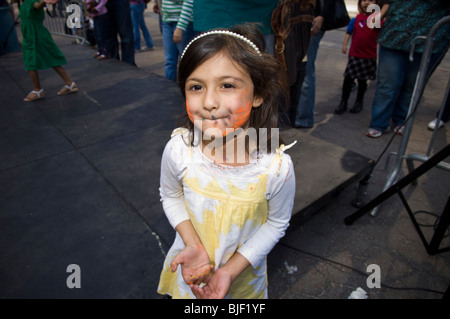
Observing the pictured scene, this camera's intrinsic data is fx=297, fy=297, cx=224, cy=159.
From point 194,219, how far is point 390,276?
147 cm

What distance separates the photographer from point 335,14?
3.11 metres

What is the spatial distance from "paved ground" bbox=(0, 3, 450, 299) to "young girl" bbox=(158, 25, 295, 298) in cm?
71

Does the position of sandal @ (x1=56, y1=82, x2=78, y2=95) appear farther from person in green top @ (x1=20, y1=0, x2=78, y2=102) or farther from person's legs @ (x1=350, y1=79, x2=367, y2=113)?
person's legs @ (x1=350, y1=79, x2=367, y2=113)

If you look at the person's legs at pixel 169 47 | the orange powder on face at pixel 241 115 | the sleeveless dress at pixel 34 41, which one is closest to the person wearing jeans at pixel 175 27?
the person's legs at pixel 169 47

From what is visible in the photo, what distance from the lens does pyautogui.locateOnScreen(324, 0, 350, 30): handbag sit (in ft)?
10.1

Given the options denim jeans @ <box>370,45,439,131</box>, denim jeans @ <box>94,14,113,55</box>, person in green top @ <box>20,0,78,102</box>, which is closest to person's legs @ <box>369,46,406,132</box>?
denim jeans @ <box>370,45,439,131</box>

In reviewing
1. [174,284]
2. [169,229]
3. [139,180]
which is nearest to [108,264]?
[169,229]

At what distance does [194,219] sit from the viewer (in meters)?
1.14

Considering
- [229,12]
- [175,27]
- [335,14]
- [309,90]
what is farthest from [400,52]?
[175,27]

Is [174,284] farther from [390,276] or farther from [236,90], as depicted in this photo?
[390,276]

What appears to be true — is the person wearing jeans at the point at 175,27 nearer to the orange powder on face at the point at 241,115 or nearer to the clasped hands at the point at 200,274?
the orange powder on face at the point at 241,115

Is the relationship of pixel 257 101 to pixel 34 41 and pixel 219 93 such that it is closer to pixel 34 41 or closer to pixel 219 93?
pixel 219 93

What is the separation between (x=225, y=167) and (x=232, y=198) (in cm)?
11

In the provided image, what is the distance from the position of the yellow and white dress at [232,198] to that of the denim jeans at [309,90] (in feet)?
8.29
